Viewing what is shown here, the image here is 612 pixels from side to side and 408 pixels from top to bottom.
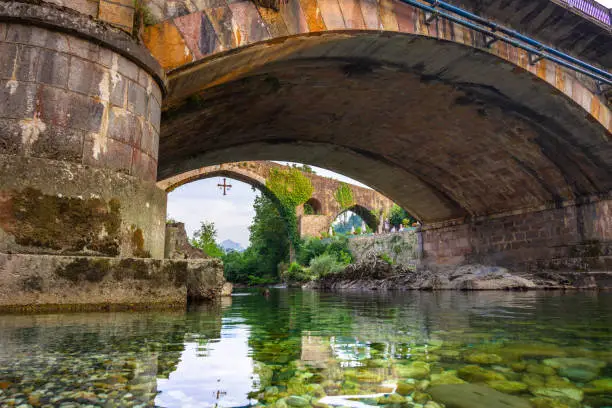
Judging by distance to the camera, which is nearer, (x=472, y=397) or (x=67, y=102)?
(x=472, y=397)

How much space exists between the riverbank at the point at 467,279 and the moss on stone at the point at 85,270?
867 centimetres

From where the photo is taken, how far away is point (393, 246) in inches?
758

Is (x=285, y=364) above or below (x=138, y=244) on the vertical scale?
below

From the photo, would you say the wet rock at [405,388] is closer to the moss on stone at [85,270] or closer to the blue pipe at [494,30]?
the moss on stone at [85,270]

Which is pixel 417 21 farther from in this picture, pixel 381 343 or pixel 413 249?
pixel 413 249

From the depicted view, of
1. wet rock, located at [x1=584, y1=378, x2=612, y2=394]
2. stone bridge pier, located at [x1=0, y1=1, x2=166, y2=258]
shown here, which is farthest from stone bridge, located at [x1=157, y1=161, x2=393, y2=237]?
wet rock, located at [x1=584, y1=378, x2=612, y2=394]

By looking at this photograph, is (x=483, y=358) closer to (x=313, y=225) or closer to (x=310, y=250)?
(x=310, y=250)

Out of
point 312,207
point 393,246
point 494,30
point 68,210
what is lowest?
point 68,210

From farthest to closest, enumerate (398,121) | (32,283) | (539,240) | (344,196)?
(344,196) → (539,240) → (398,121) → (32,283)

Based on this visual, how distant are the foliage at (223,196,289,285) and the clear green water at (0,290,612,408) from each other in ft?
70.2

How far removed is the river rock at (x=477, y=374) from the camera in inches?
49.7

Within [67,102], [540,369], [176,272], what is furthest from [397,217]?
[540,369]

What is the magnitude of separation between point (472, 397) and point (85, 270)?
2.67m

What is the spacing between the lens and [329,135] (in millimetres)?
10539
